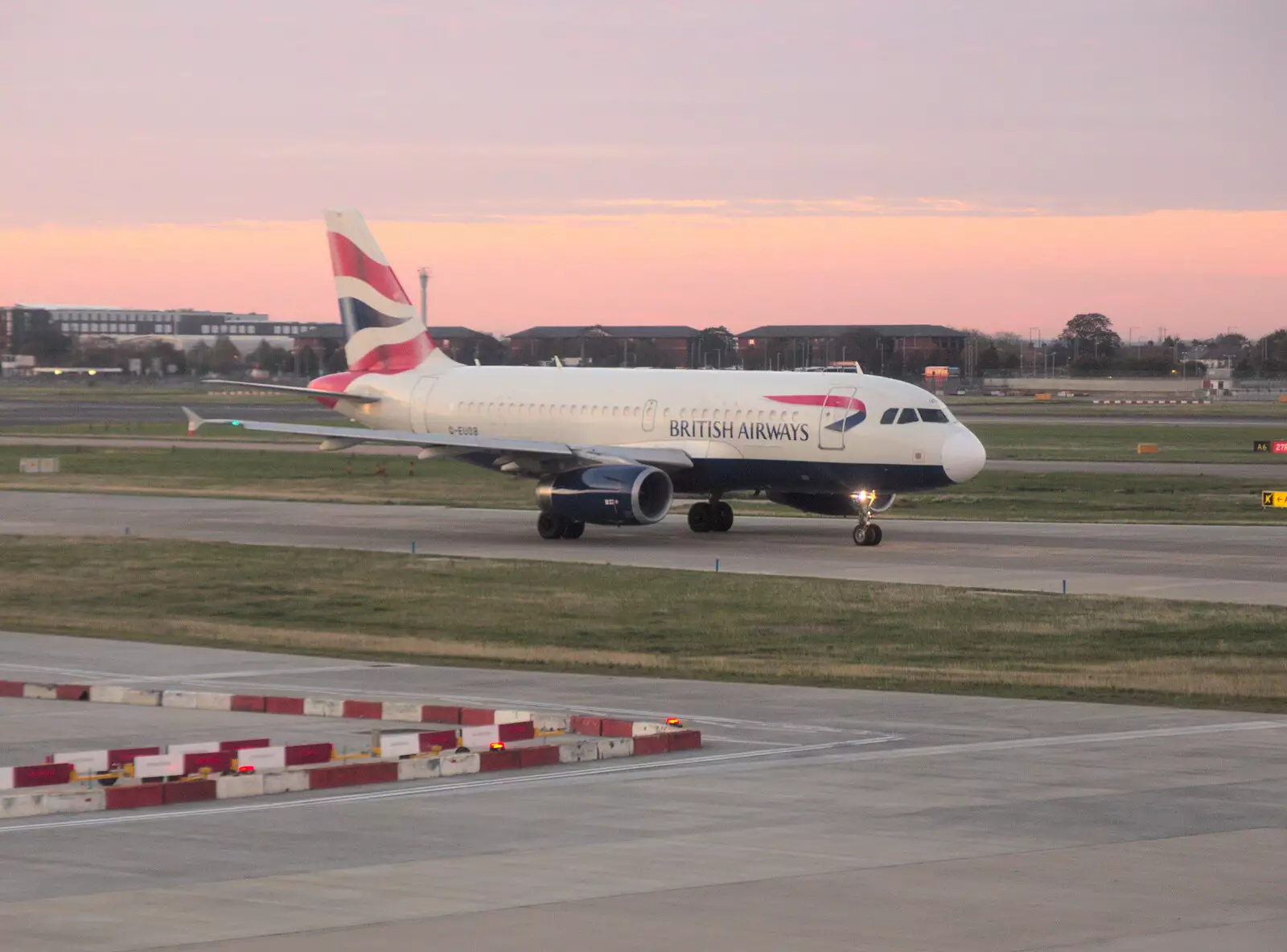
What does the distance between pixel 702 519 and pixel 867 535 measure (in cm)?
573

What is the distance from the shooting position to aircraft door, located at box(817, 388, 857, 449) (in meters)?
47.6

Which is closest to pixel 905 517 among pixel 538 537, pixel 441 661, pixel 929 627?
pixel 538 537

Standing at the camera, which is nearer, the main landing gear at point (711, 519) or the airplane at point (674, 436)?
the airplane at point (674, 436)

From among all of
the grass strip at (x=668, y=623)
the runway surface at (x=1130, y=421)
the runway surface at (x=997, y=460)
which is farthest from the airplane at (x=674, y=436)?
the runway surface at (x=1130, y=421)

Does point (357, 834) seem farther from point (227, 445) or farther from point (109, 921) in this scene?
point (227, 445)

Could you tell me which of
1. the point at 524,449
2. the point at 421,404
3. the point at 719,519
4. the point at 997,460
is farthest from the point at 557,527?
the point at 997,460

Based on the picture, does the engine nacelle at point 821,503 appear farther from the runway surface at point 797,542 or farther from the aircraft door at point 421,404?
the aircraft door at point 421,404

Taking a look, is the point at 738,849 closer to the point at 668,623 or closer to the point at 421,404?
the point at 668,623

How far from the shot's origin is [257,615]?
34938 mm

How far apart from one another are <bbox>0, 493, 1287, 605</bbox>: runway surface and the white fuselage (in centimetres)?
184

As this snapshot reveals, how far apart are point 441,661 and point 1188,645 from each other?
39.9 feet

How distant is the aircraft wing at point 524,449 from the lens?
48.9m

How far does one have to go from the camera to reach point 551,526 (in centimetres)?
4891

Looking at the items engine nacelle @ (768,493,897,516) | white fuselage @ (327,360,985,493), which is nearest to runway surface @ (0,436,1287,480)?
engine nacelle @ (768,493,897,516)
